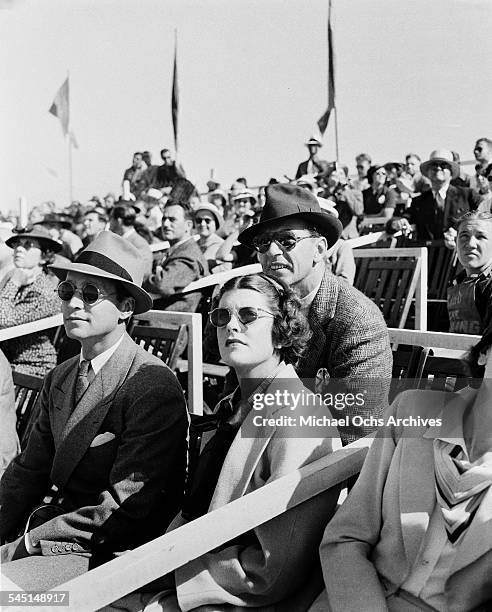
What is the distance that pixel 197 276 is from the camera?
562 centimetres

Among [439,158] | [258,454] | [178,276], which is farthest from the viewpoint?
[439,158]

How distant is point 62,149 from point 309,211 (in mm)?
11450

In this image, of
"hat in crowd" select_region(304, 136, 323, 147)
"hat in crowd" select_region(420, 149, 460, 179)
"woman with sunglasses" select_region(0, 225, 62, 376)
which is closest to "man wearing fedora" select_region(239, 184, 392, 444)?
"woman with sunglasses" select_region(0, 225, 62, 376)

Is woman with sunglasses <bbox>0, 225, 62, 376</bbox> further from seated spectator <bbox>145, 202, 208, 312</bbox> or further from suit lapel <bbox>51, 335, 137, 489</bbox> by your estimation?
suit lapel <bbox>51, 335, 137, 489</bbox>

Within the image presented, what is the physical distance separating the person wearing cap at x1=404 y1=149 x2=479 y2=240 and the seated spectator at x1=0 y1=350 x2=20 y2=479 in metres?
4.33

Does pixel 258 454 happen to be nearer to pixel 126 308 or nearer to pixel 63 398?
pixel 63 398

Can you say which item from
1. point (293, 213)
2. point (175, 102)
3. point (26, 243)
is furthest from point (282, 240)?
point (175, 102)

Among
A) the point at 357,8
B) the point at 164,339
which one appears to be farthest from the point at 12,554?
the point at 357,8

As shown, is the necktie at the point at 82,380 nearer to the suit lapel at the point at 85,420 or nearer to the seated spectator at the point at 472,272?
the suit lapel at the point at 85,420

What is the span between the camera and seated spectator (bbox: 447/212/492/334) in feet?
11.7

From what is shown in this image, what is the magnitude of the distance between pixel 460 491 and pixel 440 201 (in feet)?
17.1

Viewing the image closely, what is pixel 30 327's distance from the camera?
15.4 feet

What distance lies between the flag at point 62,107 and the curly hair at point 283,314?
37.0ft

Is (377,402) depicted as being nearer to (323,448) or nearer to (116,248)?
(323,448)
